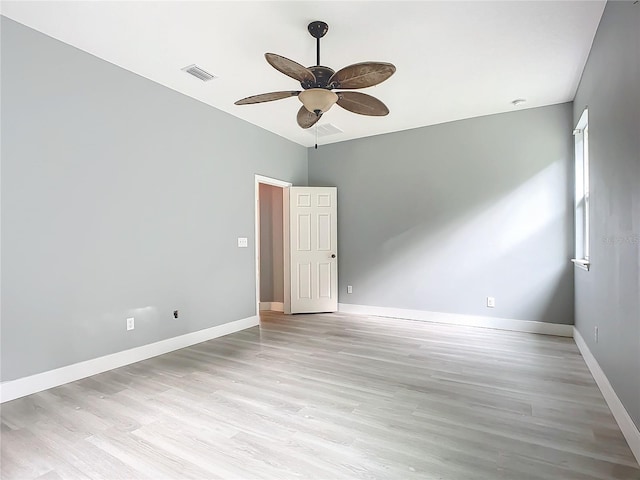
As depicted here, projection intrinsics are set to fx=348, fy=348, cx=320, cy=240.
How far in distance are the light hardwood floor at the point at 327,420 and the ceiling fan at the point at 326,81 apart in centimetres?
229

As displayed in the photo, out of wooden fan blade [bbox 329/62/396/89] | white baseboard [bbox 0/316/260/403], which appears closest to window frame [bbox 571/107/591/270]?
wooden fan blade [bbox 329/62/396/89]

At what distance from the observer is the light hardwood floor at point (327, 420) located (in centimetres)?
179

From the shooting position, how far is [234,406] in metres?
2.46

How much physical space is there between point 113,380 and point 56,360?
0.46 m

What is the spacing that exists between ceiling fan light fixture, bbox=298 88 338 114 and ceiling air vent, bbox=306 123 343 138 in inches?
89.1

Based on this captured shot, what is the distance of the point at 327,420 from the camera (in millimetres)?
2258

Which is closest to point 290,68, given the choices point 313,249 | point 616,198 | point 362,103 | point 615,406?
point 362,103

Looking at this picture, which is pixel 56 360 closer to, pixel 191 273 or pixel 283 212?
pixel 191 273

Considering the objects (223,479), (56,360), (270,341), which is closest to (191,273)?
(270,341)

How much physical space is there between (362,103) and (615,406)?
2796 millimetres

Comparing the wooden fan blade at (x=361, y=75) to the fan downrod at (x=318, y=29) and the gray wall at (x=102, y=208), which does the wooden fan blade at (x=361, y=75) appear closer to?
the fan downrod at (x=318, y=29)

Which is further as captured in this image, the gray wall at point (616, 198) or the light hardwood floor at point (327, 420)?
the gray wall at point (616, 198)

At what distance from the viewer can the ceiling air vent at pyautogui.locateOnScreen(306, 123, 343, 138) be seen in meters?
5.07

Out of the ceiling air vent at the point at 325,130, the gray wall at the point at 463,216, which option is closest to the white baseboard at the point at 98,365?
the gray wall at the point at 463,216
